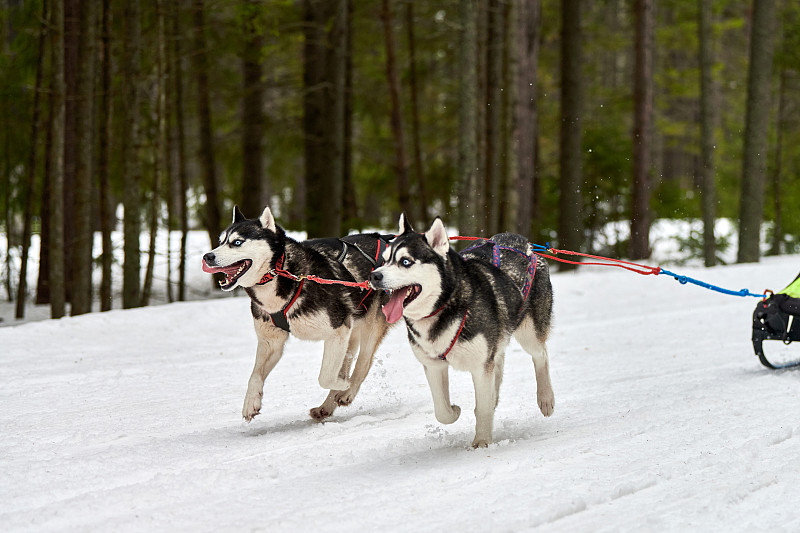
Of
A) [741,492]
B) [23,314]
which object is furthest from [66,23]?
[741,492]

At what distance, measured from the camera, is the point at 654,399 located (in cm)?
671

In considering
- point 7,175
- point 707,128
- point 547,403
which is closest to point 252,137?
point 7,175

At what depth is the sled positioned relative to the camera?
714 cm

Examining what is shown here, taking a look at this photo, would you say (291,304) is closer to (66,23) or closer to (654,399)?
(654,399)

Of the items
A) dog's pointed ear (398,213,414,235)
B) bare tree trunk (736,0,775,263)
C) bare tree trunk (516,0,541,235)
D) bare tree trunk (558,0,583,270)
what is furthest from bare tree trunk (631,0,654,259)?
dog's pointed ear (398,213,414,235)

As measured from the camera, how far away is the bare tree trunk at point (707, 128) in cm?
1952

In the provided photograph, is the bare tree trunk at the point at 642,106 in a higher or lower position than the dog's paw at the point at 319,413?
higher

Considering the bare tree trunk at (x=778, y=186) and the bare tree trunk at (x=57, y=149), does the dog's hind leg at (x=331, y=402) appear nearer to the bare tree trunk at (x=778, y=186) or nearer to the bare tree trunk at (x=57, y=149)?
the bare tree trunk at (x=57, y=149)

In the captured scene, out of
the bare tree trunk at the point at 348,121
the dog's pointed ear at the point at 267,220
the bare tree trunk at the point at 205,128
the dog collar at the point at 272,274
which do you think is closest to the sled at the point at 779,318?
the dog collar at the point at 272,274

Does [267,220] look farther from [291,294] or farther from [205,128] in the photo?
[205,128]

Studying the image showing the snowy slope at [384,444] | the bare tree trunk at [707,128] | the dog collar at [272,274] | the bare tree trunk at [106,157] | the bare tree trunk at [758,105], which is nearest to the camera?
the snowy slope at [384,444]

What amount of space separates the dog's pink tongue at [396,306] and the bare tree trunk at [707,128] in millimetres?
16746

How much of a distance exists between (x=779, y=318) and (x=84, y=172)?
9.43 metres

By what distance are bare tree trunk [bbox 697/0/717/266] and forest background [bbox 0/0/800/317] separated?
50mm
